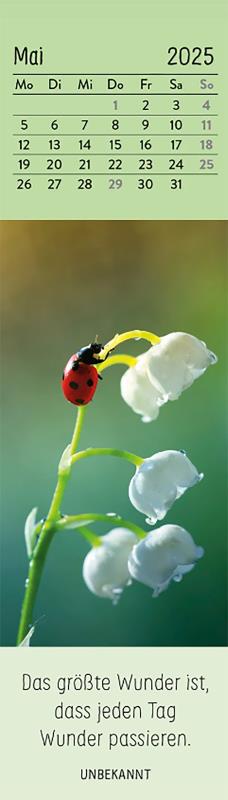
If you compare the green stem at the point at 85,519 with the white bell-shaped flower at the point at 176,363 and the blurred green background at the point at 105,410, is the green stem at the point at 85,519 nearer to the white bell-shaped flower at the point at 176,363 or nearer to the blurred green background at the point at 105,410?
the white bell-shaped flower at the point at 176,363

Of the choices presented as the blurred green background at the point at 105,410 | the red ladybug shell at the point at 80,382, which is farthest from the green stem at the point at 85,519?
the blurred green background at the point at 105,410

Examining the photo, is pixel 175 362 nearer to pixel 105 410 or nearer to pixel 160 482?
pixel 160 482

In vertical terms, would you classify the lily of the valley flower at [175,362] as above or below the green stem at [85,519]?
above

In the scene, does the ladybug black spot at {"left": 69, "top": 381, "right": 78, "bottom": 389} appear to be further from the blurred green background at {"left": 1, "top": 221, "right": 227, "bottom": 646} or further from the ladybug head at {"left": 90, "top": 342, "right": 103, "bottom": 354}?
the blurred green background at {"left": 1, "top": 221, "right": 227, "bottom": 646}

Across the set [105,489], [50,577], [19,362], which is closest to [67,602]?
[50,577]
